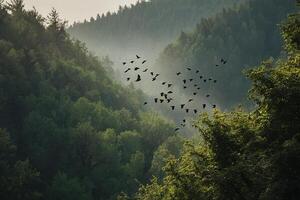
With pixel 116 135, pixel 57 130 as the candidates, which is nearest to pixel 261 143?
pixel 57 130

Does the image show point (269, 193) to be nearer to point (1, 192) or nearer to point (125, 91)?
point (1, 192)

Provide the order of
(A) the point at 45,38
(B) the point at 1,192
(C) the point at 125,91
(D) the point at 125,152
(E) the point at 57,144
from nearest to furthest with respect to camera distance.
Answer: (B) the point at 1,192 < (E) the point at 57,144 < (D) the point at 125,152 < (A) the point at 45,38 < (C) the point at 125,91

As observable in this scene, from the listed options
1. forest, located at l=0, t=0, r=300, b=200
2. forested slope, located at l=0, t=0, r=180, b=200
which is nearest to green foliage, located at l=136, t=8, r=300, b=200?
forest, located at l=0, t=0, r=300, b=200

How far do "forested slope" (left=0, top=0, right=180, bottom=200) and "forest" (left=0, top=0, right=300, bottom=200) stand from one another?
20 centimetres

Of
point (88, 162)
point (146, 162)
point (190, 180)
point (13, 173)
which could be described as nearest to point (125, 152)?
point (146, 162)

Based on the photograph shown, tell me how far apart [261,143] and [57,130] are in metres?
70.7

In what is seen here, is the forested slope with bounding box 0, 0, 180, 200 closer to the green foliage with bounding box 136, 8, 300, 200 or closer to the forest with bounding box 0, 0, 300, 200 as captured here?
the forest with bounding box 0, 0, 300, 200

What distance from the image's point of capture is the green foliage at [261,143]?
105 feet

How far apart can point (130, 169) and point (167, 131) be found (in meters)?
19.5

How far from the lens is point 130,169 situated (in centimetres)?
10419

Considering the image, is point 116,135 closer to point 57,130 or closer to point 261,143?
point 57,130

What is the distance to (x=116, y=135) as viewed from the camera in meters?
117

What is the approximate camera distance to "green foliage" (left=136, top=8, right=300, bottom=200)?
32031 mm

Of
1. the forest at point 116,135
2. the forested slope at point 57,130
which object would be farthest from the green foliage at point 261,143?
the forested slope at point 57,130
